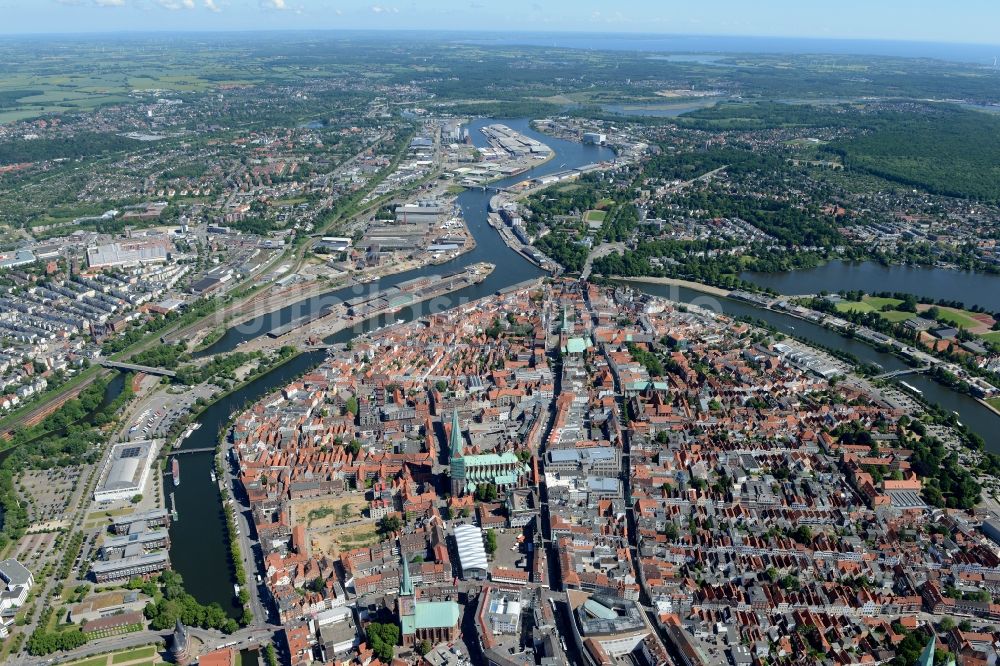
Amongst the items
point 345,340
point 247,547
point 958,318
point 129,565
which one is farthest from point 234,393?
point 958,318

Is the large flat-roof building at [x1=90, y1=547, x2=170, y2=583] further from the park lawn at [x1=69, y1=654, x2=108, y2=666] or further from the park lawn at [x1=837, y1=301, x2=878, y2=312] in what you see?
the park lawn at [x1=837, y1=301, x2=878, y2=312]

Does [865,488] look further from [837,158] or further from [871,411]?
[837,158]

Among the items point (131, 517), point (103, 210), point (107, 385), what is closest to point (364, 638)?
point (131, 517)

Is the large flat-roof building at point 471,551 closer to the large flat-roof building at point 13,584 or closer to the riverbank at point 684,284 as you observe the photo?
the large flat-roof building at point 13,584

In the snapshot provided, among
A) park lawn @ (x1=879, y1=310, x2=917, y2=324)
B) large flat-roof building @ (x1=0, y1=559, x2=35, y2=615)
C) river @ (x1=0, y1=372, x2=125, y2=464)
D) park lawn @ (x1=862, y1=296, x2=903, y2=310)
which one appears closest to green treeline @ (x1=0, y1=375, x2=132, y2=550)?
river @ (x1=0, y1=372, x2=125, y2=464)

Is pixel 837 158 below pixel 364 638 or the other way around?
the other way around

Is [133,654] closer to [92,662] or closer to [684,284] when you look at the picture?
[92,662]

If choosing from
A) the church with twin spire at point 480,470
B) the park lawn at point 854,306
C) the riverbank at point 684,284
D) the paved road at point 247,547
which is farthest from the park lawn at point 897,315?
the paved road at point 247,547
